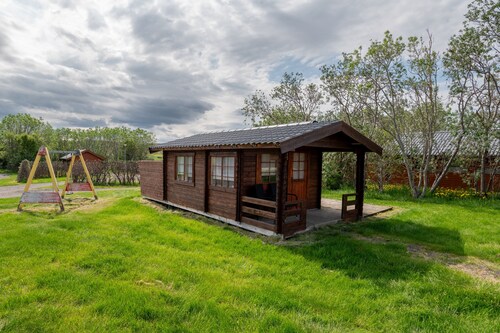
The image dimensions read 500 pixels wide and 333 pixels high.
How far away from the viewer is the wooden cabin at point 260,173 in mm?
6523

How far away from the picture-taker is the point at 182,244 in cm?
596

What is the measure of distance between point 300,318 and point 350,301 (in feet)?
2.77

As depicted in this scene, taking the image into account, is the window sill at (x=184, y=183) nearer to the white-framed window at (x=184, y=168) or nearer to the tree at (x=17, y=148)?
the white-framed window at (x=184, y=168)

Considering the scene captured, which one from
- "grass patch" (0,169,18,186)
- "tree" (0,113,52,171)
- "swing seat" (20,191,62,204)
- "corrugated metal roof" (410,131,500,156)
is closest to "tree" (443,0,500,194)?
"corrugated metal roof" (410,131,500,156)

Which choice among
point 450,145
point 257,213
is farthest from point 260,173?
point 450,145

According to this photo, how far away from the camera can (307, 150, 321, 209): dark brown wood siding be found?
969 cm

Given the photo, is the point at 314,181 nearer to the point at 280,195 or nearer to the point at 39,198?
the point at 280,195

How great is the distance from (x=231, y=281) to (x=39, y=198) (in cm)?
828

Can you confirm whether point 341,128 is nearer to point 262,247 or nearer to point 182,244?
point 262,247

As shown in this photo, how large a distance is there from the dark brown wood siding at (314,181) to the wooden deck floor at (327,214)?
0.33m

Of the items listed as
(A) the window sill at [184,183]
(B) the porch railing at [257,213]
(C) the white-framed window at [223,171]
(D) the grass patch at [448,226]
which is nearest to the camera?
(D) the grass patch at [448,226]

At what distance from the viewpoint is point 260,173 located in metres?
8.06

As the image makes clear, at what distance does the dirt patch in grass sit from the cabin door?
3.68 m

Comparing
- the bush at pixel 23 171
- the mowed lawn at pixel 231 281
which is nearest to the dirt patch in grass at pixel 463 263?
the mowed lawn at pixel 231 281
